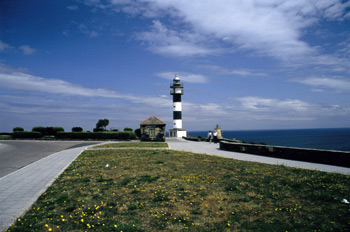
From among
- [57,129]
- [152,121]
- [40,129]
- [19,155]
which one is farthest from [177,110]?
[19,155]

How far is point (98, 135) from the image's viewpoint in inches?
1699

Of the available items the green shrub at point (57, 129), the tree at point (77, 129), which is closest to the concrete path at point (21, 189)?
the tree at point (77, 129)

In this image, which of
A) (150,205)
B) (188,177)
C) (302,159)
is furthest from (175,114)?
(150,205)

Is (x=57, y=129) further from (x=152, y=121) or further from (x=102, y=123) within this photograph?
(x=152, y=121)

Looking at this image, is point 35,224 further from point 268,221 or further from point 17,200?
point 268,221

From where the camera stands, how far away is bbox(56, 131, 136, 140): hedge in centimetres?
4228

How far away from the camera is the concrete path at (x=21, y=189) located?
20.6 ft

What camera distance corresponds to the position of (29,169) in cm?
1242

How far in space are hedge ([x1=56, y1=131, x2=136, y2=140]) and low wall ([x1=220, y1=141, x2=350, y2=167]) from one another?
26.5 meters

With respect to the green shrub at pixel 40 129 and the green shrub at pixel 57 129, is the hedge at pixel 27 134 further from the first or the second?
the green shrub at pixel 57 129

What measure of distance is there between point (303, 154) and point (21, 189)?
1577 centimetres

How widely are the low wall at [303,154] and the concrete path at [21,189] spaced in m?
14.5

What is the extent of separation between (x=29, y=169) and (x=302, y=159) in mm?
16734

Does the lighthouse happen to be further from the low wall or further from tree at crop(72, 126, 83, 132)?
the low wall
